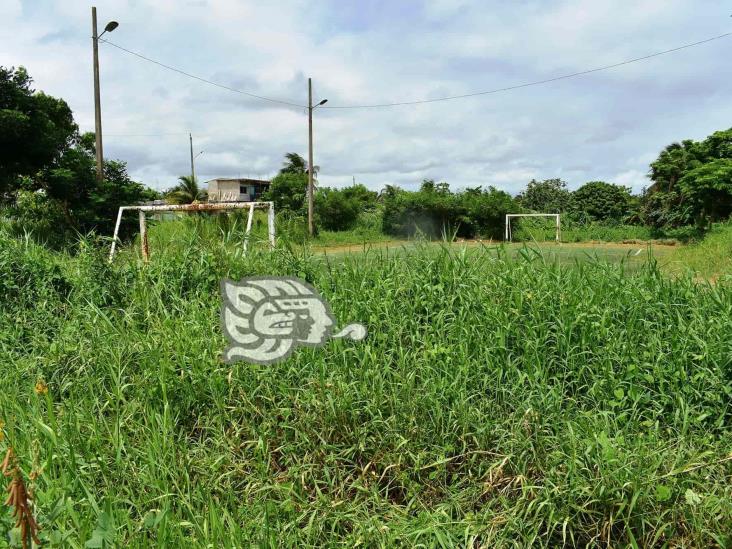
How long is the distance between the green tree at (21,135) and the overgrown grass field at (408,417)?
984 cm

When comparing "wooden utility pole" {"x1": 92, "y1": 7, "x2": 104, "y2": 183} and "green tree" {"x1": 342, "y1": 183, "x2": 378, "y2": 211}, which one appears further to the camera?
"green tree" {"x1": 342, "y1": 183, "x2": 378, "y2": 211}

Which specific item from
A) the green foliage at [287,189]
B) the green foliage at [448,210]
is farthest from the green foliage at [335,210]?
the green foliage at [287,189]

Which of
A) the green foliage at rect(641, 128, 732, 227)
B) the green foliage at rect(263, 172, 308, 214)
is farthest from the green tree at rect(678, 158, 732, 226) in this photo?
the green foliage at rect(263, 172, 308, 214)

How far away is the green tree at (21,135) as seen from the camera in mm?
11406

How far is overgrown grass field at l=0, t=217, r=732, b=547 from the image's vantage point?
1.96 metres

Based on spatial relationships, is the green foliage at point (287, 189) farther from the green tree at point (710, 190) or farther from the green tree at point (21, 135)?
the green tree at point (710, 190)

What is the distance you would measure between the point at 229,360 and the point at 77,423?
27.3 inches

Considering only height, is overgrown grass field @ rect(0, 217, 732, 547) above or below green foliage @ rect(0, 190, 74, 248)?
below

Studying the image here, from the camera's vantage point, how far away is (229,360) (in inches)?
108

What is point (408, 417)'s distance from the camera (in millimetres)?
2346

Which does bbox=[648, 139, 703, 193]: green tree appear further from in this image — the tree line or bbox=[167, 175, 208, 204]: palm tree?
bbox=[167, 175, 208, 204]: palm tree

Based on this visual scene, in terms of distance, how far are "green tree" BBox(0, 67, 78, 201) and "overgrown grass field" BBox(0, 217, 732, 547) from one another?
32.3 ft

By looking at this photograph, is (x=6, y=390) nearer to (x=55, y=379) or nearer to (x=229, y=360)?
(x=55, y=379)

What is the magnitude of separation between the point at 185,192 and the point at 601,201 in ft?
71.8
